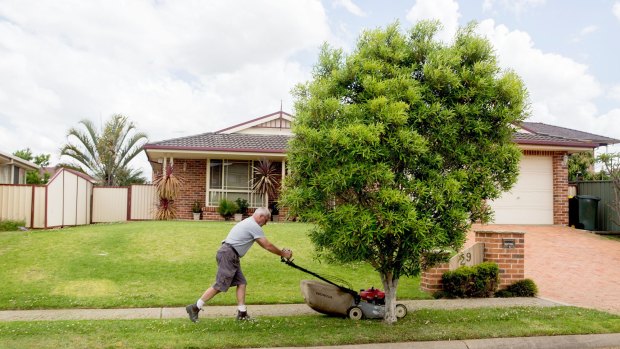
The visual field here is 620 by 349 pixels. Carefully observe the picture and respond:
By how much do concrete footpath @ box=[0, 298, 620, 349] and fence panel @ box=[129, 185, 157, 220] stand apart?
502 inches

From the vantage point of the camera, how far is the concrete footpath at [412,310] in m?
6.12

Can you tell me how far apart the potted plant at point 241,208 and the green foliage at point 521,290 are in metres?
11.1

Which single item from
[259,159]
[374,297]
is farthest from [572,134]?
[374,297]

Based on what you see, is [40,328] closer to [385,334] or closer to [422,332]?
[385,334]

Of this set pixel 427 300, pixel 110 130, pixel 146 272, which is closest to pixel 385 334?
pixel 427 300

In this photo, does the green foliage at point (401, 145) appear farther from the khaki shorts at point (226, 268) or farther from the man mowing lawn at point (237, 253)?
the khaki shorts at point (226, 268)

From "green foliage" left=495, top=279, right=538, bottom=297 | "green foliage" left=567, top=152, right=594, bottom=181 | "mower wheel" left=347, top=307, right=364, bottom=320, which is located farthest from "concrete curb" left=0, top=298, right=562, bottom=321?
"green foliage" left=567, top=152, right=594, bottom=181

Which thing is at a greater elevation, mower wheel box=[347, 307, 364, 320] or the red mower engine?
the red mower engine

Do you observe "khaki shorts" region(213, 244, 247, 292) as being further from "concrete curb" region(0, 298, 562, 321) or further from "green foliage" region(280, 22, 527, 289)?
"green foliage" region(280, 22, 527, 289)

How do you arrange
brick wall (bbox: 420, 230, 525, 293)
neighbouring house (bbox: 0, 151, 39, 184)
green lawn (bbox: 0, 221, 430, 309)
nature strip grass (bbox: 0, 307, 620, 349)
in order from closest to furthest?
nature strip grass (bbox: 0, 307, 620, 349), green lawn (bbox: 0, 221, 430, 309), brick wall (bbox: 420, 230, 525, 293), neighbouring house (bbox: 0, 151, 39, 184)

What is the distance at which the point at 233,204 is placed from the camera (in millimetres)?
18812

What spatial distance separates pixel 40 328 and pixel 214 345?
221 centimetres

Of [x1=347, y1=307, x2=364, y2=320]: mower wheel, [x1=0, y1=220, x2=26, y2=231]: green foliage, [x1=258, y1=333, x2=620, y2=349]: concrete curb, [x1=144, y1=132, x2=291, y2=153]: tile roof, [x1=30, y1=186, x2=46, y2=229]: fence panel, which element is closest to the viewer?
[x1=258, y1=333, x2=620, y2=349]: concrete curb

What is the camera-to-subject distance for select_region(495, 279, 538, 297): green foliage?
9.07 meters
